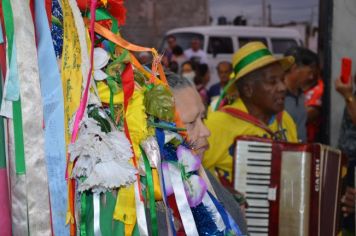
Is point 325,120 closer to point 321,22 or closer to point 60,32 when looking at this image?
point 321,22

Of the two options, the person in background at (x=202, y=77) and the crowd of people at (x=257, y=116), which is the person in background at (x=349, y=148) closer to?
the crowd of people at (x=257, y=116)

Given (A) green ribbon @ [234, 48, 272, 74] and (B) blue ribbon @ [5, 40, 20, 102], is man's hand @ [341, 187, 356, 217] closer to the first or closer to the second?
(A) green ribbon @ [234, 48, 272, 74]

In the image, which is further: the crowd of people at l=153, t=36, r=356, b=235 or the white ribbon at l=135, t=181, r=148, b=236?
the crowd of people at l=153, t=36, r=356, b=235

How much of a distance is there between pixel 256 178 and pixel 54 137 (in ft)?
8.73

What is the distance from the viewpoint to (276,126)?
490 cm

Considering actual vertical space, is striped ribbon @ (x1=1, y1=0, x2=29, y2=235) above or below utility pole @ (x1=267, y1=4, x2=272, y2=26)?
below

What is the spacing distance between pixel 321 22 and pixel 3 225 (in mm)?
4459

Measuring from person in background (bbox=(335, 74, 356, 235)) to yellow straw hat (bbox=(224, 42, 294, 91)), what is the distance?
0.51 metres

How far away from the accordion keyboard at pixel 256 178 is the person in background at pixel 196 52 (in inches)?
259

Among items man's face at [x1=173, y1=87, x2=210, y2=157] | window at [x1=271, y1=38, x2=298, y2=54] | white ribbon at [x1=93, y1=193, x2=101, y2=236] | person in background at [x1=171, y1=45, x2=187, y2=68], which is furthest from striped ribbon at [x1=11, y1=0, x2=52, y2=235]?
window at [x1=271, y1=38, x2=298, y2=54]

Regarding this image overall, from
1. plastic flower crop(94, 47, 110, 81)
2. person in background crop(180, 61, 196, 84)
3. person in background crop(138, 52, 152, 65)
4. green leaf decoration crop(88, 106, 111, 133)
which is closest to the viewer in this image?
green leaf decoration crop(88, 106, 111, 133)

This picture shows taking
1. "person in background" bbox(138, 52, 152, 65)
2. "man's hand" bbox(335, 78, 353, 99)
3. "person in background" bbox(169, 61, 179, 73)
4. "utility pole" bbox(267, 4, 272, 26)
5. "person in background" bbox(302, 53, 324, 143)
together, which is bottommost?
"person in background" bbox(302, 53, 324, 143)

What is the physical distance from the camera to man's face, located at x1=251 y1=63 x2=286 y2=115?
15.9ft

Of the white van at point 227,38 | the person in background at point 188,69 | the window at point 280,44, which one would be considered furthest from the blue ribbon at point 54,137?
the window at point 280,44
